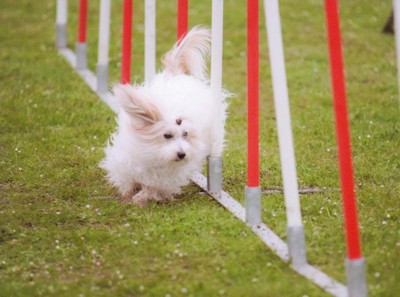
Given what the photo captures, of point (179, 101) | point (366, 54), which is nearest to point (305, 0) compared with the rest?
point (366, 54)

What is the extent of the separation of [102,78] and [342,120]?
188 inches

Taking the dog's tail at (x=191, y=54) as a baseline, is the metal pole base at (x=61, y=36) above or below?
above

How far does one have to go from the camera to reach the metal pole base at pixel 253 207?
15.6ft

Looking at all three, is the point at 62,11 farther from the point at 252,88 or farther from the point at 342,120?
the point at 342,120

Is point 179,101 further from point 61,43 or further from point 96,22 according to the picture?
point 96,22

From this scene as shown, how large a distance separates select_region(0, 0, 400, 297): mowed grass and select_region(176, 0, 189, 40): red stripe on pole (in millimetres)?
1052

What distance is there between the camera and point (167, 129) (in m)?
4.98

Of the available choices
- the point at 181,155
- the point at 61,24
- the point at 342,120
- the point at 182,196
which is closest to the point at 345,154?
the point at 342,120

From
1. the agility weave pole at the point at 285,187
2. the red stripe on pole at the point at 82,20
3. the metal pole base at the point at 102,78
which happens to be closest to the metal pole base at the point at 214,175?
the agility weave pole at the point at 285,187

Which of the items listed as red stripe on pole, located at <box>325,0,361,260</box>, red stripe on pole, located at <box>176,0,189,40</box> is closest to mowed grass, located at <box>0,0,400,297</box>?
red stripe on pole, located at <box>325,0,361,260</box>

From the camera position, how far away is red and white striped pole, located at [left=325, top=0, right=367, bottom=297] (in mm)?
3635

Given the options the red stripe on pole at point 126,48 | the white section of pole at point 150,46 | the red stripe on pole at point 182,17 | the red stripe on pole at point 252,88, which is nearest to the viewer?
the red stripe on pole at point 252,88

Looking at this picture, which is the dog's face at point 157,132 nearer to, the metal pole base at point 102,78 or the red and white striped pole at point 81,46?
the metal pole base at point 102,78

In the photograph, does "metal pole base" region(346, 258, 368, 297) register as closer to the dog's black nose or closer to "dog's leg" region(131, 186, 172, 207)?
the dog's black nose
